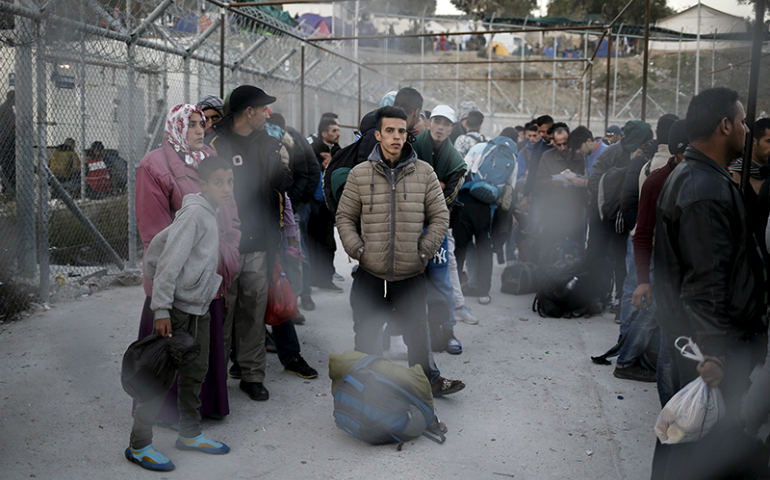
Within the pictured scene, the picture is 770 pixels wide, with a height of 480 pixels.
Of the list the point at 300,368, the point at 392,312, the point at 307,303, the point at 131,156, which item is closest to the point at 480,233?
the point at 307,303

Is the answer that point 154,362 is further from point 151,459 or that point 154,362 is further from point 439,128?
point 439,128

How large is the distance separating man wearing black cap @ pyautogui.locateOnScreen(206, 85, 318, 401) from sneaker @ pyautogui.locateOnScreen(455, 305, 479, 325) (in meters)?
2.36

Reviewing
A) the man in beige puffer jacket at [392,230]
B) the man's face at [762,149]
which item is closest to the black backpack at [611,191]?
the man's face at [762,149]

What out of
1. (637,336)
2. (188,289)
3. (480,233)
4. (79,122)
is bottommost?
(637,336)

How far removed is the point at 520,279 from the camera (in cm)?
712

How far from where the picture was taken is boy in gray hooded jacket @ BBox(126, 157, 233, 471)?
2969mm

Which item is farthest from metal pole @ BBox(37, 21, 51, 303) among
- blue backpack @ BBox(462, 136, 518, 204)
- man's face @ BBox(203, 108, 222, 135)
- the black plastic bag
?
blue backpack @ BBox(462, 136, 518, 204)

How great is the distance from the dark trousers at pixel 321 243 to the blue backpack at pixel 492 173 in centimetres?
158

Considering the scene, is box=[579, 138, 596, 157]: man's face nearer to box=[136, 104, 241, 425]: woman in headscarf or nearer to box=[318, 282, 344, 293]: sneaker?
box=[318, 282, 344, 293]: sneaker

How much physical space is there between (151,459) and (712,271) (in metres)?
2.60

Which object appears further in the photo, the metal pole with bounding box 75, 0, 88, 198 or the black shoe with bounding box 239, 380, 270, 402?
the metal pole with bounding box 75, 0, 88, 198

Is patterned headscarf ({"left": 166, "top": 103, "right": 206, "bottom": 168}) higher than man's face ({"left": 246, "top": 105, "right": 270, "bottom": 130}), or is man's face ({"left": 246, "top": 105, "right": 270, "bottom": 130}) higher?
man's face ({"left": 246, "top": 105, "right": 270, "bottom": 130})

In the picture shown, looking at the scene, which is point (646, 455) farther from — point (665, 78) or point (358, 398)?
point (665, 78)

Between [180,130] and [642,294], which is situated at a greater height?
[180,130]
